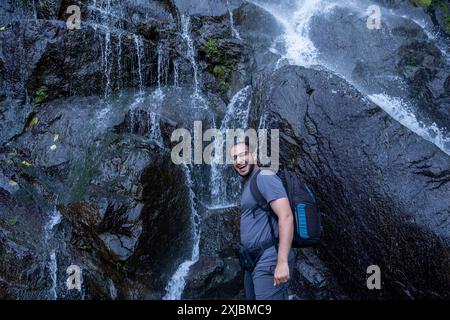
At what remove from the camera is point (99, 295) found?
23.2 ft

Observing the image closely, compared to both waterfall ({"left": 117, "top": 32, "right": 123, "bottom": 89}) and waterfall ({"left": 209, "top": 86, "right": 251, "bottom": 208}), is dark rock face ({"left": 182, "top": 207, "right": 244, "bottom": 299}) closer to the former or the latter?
waterfall ({"left": 209, "top": 86, "right": 251, "bottom": 208})

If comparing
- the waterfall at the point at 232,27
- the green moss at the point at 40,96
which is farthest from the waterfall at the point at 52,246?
the waterfall at the point at 232,27

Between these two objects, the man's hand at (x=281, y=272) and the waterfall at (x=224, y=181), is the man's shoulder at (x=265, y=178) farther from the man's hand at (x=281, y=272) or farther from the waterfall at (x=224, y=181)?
the waterfall at (x=224, y=181)

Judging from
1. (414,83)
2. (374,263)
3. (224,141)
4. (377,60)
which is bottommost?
(374,263)

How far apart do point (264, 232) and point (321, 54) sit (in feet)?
30.0

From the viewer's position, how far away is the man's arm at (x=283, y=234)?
12.2ft

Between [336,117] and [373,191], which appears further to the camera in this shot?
[336,117]

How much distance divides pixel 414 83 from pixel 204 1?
22.4 feet

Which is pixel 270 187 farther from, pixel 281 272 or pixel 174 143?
pixel 174 143

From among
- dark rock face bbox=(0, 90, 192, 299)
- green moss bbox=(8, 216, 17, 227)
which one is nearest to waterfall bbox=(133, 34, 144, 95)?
dark rock face bbox=(0, 90, 192, 299)

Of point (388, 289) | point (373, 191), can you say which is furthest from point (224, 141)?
point (388, 289)

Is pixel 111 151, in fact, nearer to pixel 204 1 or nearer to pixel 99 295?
pixel 99 295

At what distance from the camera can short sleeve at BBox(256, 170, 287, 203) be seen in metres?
3.90

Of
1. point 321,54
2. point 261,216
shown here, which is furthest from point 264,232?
point 321,54
